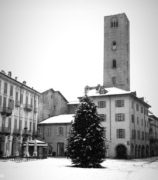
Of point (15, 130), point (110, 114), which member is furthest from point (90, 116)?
point (110, 114)

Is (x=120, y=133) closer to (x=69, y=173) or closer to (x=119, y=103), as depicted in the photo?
(x=119, y=103)

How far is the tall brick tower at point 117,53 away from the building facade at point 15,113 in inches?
781

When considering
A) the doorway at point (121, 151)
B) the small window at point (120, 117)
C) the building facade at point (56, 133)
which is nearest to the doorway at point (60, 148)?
the building facade at point (56, 133)

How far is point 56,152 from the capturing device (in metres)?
52.6

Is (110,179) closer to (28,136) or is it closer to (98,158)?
(98,158)

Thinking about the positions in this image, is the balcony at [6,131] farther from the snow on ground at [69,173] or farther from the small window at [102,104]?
the small window at [102,104]

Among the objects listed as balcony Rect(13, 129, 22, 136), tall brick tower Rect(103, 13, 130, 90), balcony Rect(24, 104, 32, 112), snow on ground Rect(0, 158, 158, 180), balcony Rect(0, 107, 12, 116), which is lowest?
snow on ground Rect(0, 158, 158, 180)

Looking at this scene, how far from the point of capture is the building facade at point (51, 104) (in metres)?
57.1

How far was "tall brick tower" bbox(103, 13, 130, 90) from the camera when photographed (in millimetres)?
62844

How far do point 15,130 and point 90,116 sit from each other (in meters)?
20.2

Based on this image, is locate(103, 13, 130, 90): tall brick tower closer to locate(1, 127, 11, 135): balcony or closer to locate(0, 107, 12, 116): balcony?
locate(0, 107, 12, 116): balcony

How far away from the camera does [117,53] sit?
210ft

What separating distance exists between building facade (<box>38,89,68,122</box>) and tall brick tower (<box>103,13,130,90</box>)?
36.1 ft

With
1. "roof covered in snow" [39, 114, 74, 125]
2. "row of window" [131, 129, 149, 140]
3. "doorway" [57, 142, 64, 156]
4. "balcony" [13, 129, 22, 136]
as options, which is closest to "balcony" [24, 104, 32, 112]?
"balcony" [13, 129, 22, 136]
